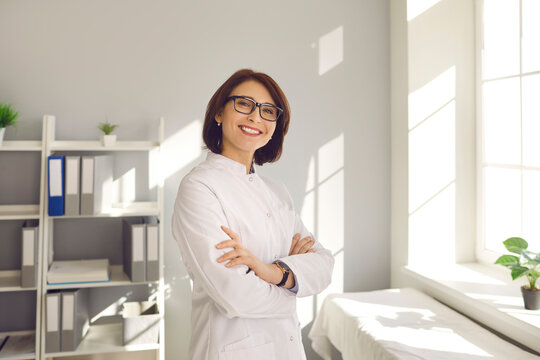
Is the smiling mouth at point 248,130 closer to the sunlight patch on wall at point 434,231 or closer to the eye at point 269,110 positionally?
the eye at point 269,110

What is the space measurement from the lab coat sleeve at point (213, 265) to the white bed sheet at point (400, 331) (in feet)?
2.91

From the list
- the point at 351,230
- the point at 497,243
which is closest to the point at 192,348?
the point at 351,230

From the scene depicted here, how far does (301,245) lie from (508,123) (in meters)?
1.71

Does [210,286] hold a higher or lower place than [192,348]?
higher

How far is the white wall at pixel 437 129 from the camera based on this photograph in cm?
289

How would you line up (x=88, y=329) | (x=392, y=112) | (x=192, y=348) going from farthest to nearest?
(x=392, y=112) < (x=88, y=329) < (x=192, y=348)

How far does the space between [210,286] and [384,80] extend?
2.26 meters

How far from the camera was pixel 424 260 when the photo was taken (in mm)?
2926

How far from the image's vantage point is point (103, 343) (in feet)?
8.43

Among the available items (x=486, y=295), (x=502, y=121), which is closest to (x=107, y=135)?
(x=486, y=295)

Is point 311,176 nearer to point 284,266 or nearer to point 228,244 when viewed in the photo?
point 284,266

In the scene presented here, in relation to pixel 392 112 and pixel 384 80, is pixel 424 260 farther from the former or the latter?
pixel 384 80

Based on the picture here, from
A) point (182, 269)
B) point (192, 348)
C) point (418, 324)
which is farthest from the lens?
point (182, 269)

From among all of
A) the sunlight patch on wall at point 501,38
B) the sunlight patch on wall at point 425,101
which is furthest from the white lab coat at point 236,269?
the sunlight patch on wall at point 501,38
